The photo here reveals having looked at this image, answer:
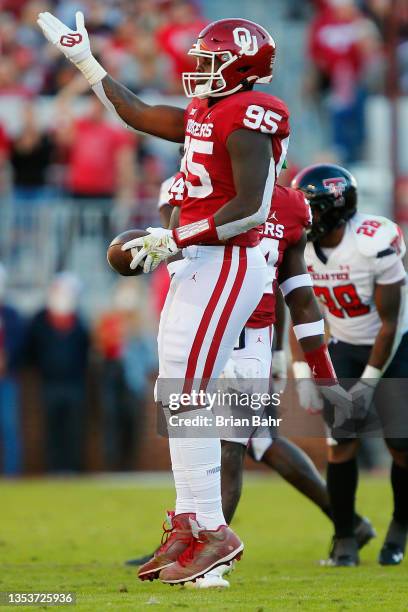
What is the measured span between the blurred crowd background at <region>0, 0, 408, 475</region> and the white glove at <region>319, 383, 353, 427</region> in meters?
7.20

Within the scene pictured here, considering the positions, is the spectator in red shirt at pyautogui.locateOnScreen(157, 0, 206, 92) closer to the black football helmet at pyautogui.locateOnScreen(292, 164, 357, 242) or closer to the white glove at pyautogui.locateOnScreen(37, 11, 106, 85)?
the black football helmet at pyautogui.locateOnScreen(292, 164, 357, 242)

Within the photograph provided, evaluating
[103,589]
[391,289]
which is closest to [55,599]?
[103,589]

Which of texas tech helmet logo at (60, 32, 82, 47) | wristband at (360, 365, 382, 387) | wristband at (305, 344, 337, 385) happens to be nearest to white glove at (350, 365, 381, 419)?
wristband at (360, 365, 382, 387)

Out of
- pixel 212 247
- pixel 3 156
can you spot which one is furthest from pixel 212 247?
pixel 3 156

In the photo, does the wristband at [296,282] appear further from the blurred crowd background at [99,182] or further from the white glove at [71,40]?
the blurred crowd background at [99,182]

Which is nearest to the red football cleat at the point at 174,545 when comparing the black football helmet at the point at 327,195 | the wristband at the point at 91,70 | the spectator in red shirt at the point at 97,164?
the wristband at the point at 91,70

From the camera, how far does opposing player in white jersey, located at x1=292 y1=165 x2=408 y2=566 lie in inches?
288

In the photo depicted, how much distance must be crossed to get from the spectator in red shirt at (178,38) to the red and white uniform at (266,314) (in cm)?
886

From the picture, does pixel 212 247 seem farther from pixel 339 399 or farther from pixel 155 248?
pixel 339 399

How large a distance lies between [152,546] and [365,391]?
194cm

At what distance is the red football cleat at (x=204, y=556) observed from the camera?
18.7 ft

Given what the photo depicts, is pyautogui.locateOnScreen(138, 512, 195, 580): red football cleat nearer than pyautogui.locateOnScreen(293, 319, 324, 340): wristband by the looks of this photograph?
Yes

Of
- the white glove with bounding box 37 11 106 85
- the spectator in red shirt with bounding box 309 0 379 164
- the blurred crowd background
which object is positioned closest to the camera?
the white glove with bounding box 37 11 106 85

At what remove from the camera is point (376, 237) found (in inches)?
291
